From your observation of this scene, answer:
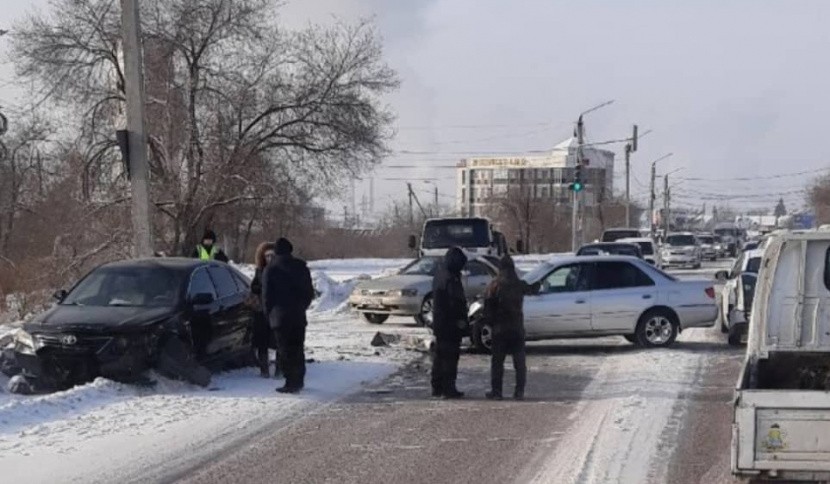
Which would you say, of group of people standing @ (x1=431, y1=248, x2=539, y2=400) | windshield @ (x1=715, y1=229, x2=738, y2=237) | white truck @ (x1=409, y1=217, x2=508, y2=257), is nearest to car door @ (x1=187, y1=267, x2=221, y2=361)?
group of people standing @ (x1=431, y1=248, x2=539, y2=400)

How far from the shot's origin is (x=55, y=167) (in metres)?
42.7

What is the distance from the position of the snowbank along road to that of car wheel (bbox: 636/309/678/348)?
2.48 m

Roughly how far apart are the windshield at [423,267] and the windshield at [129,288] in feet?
33.5

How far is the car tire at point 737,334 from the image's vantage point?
19.0 m

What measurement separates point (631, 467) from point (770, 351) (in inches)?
57.9

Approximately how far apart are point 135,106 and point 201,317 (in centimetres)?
475

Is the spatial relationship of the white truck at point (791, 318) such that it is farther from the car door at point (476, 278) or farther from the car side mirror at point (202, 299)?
the car door at point (476, 278)

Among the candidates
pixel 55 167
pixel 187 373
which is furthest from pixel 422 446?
pixel 55 167

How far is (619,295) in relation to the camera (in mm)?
18453

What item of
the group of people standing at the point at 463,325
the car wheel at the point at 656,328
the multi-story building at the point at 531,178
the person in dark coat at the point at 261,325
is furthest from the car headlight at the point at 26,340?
the multi-story building at the point at 531,178

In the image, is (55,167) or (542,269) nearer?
(542,269)

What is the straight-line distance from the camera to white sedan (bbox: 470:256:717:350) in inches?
721

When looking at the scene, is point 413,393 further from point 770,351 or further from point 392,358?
point 770,351

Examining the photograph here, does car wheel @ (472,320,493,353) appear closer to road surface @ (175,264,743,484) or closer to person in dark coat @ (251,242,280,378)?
road surface @ (175,264,743,484)
